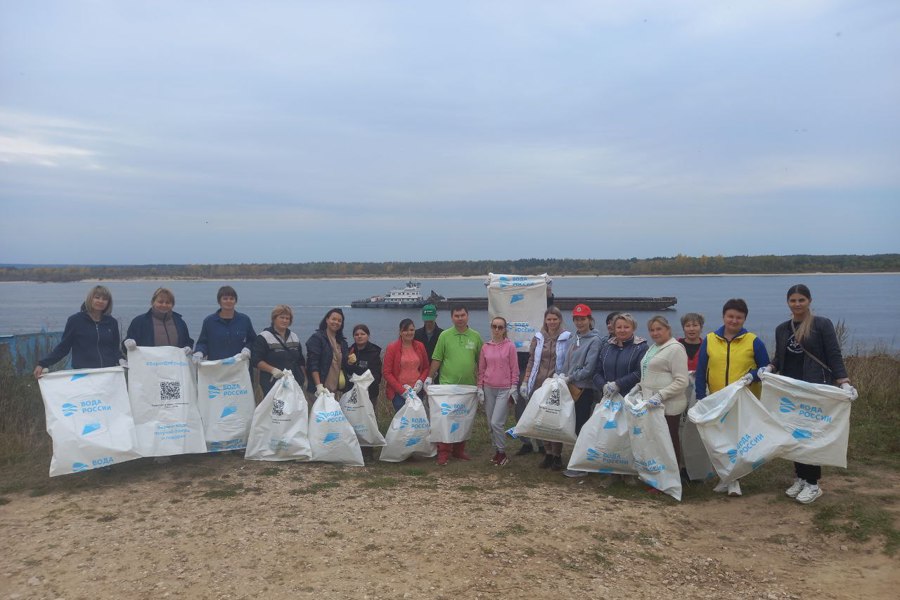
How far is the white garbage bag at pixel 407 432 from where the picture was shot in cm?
620

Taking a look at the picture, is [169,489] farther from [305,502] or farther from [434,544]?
[434,544]

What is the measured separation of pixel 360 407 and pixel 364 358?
0.50m

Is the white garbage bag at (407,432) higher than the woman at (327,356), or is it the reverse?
the woman at (327,356)

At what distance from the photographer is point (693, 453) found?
18.6 ft

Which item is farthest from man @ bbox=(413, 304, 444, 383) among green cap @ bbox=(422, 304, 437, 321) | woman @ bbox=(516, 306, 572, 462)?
woman @ bbox=(516, 306, 572, 462)

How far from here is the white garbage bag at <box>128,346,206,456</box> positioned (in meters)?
5.80

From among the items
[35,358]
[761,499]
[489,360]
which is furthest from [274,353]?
[35,358]

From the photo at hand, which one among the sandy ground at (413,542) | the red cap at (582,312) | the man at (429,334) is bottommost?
the sandy ground at (413,542)

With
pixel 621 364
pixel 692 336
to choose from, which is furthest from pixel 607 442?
pixel 692 336

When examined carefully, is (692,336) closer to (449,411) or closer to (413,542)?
(449,411)

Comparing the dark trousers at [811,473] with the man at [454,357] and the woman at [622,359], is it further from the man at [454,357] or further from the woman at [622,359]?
the man at [454,357]

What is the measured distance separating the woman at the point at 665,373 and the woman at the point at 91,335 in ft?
14.9

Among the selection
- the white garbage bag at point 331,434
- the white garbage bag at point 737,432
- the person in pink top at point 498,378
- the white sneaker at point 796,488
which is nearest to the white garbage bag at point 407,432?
the white garbage bag at point 331,434

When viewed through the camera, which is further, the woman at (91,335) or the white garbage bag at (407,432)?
the white garbage bag at (407,432)
